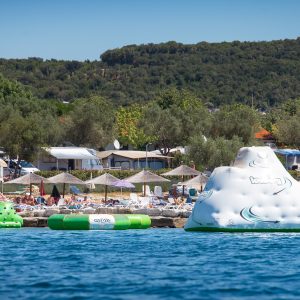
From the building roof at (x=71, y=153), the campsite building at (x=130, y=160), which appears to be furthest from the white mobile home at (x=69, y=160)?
the campsite building at (x=130, y=160)

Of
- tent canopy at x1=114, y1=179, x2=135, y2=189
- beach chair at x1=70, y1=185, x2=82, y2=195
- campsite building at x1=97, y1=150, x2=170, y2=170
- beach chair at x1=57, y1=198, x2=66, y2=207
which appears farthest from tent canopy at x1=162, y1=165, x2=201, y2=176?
campsite building at x1=97, y1=150, x2=170, y2=170

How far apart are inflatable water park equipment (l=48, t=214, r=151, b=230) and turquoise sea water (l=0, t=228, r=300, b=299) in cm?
264

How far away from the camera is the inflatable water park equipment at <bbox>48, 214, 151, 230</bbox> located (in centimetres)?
5756

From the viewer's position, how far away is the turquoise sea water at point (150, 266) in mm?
29562

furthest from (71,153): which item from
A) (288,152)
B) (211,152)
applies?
(288,152)

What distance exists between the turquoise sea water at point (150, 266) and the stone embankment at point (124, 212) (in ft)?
22.9

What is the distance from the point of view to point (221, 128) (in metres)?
116

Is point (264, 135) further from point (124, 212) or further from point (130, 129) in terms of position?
point (124, 212)

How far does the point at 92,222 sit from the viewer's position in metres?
57.6

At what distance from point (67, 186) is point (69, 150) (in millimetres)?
26289

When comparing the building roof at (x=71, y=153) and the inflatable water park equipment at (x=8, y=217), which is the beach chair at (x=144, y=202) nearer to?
the inflatable water park equipment at (x=8, y=217)

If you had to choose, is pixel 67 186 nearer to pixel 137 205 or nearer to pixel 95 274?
pixel 137 205

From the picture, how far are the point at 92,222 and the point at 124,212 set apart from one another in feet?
24.9

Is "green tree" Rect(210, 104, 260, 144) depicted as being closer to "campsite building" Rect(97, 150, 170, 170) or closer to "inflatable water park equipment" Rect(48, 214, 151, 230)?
"campsite building" Rect(97, 150, 170, 170)
